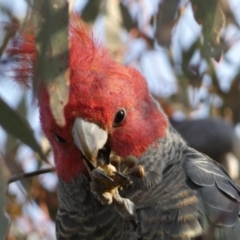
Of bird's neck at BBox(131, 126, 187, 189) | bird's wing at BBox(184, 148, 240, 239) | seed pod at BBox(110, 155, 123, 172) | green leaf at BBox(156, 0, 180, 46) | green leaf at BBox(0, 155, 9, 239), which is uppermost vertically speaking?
green leaf at BBox(156, 0, 180, 46)

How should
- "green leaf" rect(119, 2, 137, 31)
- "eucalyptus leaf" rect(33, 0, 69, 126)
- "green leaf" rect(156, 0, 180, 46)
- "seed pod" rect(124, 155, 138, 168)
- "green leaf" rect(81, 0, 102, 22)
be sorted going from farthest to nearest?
"green leaf" rect(119, 2, 137, 31), "green leaf" rect(81, 0, 102, 22), "seed pod" rect(124, 155, 138, 168), "green leaf" rect(156, 0, 180, 46), "eucalyptus leaf" rect(33, 0, 69, 126)

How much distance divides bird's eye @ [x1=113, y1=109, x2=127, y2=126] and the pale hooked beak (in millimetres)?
95

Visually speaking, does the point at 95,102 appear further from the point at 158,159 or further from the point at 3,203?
the point at 3,203

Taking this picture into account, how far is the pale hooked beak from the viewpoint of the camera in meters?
1.63

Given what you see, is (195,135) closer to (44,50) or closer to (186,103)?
(186,103)

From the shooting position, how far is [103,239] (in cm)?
186

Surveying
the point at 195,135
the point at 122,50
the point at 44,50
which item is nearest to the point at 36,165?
the point at 122,50

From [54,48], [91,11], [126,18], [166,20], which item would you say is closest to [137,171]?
[166,20]

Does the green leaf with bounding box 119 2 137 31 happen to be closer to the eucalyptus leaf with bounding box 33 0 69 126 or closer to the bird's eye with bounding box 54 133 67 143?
the bird's eye with bounding box 54 133 67 143

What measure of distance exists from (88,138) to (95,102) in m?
0.12

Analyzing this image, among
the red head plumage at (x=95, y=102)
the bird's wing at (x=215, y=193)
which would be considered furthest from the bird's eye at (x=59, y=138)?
the bird's wing at (x=215, y=193)

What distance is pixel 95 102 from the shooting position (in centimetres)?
169

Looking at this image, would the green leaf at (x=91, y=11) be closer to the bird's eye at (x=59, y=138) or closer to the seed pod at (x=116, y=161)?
the bird's eye at (x=59, y=138)

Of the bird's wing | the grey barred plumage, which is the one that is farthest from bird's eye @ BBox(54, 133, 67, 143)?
the bird's wing
